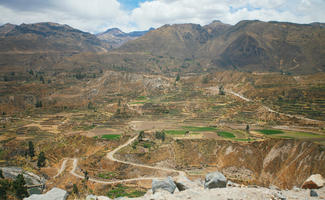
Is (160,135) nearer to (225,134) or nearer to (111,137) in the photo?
(111,137)

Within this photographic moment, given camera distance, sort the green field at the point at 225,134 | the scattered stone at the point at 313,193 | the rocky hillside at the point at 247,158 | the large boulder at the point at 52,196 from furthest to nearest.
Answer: the green field at the point at 225,134 → the rocky hillside at the point at 247,158 → the scattered stone at the point at 313,193 → the large boulder at the point at 52,196

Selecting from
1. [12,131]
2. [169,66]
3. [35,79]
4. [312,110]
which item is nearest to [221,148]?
[312,110]

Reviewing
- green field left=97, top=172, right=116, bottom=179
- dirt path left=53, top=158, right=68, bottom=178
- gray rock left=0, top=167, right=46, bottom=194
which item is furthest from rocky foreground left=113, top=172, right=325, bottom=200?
dirt path left=53, top=158, right=68, bottom=178

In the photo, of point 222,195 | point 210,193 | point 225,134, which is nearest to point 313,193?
point 222,195

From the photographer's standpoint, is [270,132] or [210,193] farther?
[270,132]

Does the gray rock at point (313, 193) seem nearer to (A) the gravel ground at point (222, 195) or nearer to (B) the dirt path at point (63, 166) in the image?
(A) the gravel ground at point (222, 195)

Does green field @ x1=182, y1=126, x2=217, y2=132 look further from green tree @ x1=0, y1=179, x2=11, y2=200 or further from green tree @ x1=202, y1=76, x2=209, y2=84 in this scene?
green tree @ x1=202, y1=76, x2=209, y2=84

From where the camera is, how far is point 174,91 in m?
113

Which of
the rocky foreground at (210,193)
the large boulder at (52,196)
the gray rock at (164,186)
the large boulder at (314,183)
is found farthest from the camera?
the large boulder at (314,183)

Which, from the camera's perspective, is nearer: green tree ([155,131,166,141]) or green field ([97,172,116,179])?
green field ([97,172,116,179])

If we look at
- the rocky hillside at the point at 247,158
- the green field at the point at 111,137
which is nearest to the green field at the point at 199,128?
the rocky hillside at the point at 247,158

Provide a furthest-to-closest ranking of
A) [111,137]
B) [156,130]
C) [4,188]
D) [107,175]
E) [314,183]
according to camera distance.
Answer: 1. [156,130]
2. [111,137]
3. [107,175]
4. [4,188]
5. [314,183]

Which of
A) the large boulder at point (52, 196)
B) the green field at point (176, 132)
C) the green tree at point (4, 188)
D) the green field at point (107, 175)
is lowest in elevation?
the green field at point (107, 175)

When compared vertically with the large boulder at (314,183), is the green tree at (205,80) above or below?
above
